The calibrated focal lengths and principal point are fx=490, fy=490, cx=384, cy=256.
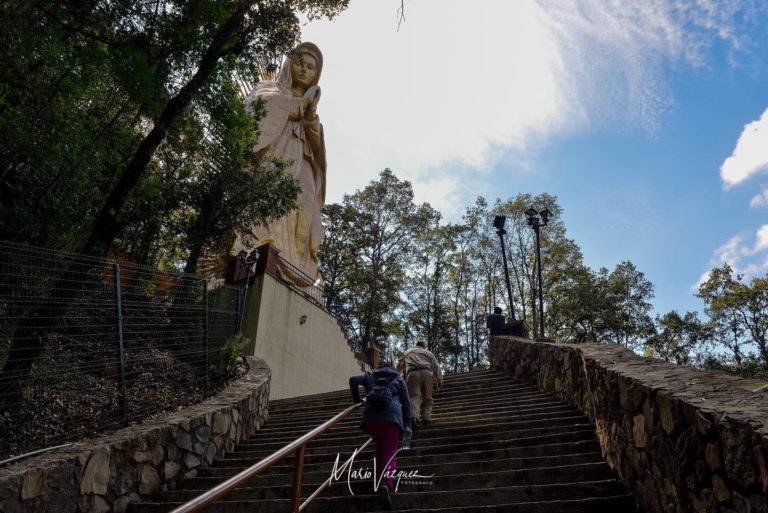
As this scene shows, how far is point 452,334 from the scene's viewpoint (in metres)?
30.7

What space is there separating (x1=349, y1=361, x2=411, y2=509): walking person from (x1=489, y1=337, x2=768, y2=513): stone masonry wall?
1.74 meters

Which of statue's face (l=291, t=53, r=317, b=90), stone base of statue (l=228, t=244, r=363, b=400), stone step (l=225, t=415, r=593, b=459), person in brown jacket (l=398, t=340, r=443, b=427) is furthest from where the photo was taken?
statue's face (l=291, t=53, r=317, b=90)

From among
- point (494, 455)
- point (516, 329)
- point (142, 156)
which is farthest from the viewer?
point (516, 329)

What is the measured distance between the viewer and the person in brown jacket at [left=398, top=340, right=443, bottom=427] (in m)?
6.32

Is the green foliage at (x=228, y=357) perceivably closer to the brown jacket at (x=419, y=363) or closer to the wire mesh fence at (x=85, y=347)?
the wire mesh fence at (x=85, y=347)

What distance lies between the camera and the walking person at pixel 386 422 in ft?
13.0

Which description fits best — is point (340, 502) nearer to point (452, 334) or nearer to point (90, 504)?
point (90, 504)

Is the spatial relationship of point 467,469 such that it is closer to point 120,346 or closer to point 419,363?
point 419,363

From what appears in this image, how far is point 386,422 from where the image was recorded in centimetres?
405

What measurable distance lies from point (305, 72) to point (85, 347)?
16.8 m

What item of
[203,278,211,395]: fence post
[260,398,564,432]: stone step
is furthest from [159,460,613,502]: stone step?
[203,278,211,395]: fence post

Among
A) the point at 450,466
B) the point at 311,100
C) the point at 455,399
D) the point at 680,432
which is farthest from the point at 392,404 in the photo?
the point at 311,100

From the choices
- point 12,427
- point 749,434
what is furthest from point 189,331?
point 749,434

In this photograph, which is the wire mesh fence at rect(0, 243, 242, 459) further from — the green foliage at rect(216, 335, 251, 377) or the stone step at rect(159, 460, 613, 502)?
the stone step at rect(159, 460, 613, 502)
